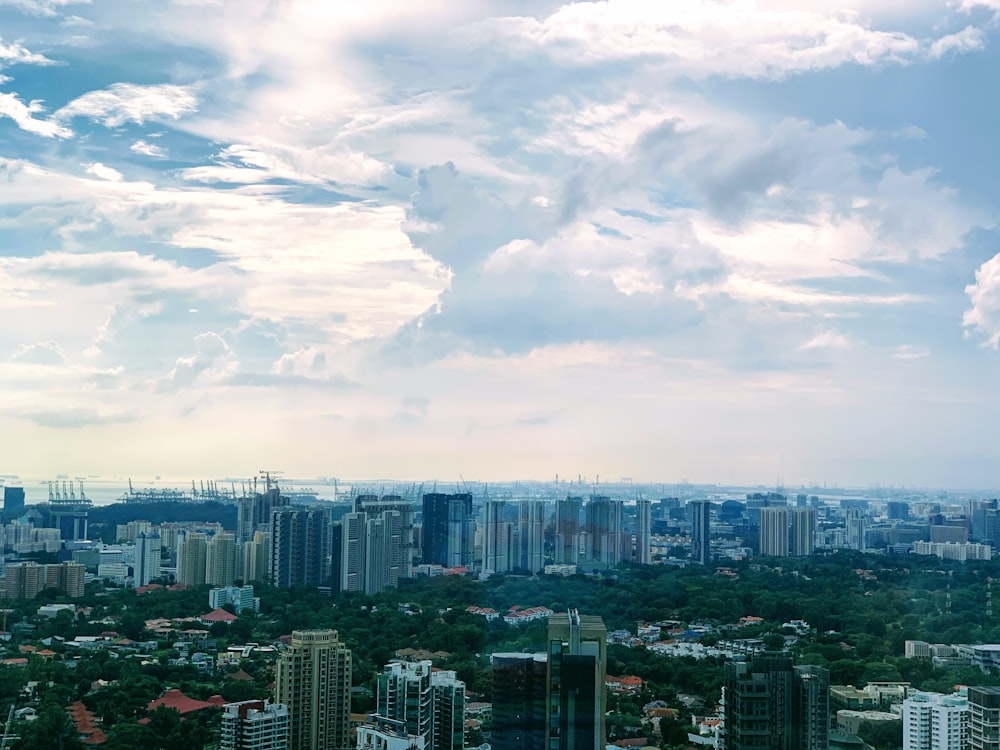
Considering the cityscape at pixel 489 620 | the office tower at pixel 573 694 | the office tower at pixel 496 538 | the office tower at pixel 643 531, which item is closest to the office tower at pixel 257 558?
the cityscape at pixel 489 620

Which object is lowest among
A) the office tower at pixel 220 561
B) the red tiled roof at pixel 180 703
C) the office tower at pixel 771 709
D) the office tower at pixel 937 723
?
the red tiled roof at pixel 180 703

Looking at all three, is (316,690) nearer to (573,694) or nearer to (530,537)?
(573,694)

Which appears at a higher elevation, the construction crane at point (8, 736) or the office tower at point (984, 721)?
the office tower at point (984, 721)

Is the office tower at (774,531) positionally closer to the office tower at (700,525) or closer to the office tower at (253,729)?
the office tower at (700,525)

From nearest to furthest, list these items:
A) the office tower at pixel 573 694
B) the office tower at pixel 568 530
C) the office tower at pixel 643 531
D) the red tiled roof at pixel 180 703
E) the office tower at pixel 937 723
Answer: the office tower at pixel 573 694, the office tower at pixel 937 723, the red tiled roof at pixel 180 703, the office tower at pixel 568 530, the office tower at pixel 643 531

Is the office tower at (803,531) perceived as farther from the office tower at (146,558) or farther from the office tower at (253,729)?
the office tower at (253,729)

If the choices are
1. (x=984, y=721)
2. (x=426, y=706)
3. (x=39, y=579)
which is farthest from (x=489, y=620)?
(x=39, y=579)

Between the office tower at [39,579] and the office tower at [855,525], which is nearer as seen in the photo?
the office tower at [39,579]

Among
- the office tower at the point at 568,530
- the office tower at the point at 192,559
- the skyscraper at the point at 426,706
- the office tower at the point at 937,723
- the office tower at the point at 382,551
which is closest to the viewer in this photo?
the office tower at the point at 937,723

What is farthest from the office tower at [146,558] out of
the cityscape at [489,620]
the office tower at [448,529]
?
the office tower at [448,529]
